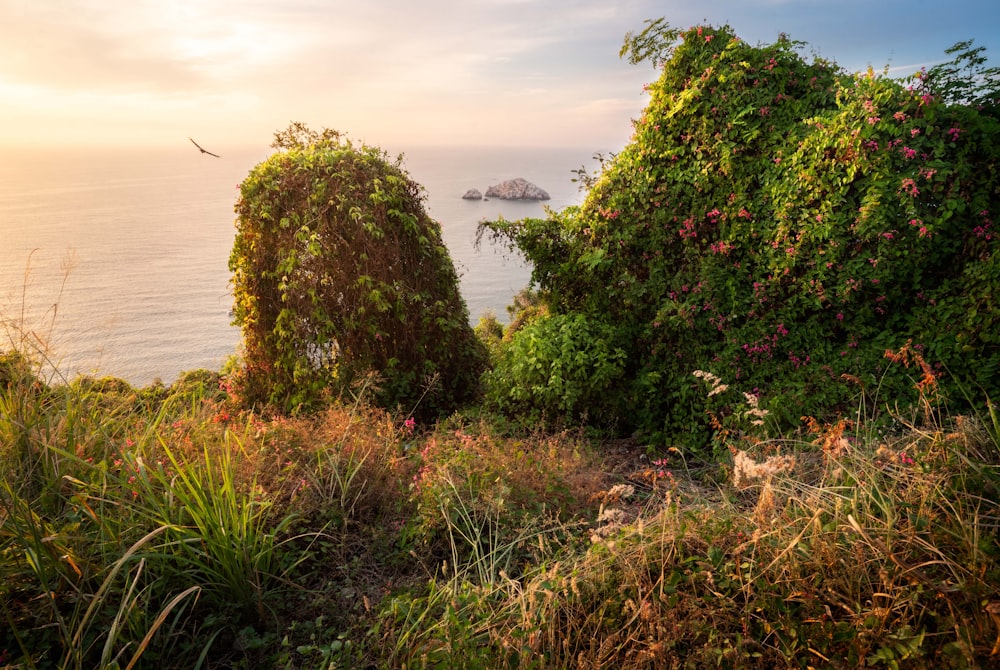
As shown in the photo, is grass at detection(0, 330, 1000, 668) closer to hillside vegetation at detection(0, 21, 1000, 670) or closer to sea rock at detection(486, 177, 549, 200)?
hillside vegetation at detection(0, 21, 1000, 670)

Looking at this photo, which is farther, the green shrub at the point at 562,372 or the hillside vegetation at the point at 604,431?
the green shrub at the point at 562,372

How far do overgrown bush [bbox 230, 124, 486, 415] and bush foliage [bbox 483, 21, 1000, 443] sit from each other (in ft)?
3.60

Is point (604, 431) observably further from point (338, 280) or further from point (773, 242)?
point (338, 280)

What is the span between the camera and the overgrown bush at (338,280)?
615 centimetres

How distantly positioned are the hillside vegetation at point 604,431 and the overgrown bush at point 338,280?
0.13 feet

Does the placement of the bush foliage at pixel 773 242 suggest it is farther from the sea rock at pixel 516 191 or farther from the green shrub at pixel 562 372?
the sea rock at pixel 516 191

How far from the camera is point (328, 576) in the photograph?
122 inches

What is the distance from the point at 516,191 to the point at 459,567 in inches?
1013

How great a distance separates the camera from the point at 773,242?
5.21 m

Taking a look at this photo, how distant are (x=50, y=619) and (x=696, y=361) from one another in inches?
217

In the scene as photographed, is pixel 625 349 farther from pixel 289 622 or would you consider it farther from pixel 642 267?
pixel 289 622

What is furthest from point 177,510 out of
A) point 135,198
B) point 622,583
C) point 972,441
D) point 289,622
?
point 135,198

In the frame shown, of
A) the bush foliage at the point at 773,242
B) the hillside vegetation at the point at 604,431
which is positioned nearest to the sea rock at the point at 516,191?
the hillside vegetation at the point at 604,431

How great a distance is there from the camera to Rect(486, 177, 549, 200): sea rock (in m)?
27.1
